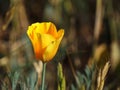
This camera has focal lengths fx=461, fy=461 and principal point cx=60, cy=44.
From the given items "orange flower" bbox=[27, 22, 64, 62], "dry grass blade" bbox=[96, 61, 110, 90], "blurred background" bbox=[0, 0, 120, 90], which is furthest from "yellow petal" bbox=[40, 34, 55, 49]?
"blurred background" bbox=[0, 0, 120, 90]

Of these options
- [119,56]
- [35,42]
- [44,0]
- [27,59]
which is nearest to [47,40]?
[35,42]

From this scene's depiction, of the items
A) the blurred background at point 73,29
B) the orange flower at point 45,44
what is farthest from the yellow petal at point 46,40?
the blurred background at point 73,29

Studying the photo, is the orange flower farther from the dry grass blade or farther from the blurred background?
the blurred background

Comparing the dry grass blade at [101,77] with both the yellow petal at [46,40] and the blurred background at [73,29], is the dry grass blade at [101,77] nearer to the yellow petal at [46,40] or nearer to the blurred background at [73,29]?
the yellow petal at [46,40]

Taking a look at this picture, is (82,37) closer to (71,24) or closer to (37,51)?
(71,24)

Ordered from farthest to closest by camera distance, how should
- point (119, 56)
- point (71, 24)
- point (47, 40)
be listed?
point (71, 24) < point (119, 56) < point (47, 40)

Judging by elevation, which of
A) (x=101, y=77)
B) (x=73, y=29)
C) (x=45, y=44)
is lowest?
(x=73, y=29)

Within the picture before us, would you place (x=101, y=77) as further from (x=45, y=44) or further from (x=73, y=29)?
(x=73, y=29)

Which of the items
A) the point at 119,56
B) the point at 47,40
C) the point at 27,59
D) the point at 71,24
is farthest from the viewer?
the point at 71,24

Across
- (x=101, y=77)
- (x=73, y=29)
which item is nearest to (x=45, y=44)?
(x=101, y=77)
